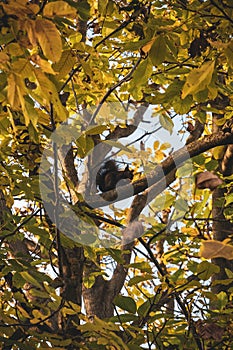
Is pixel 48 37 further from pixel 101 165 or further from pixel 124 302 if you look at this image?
pixel 101 165

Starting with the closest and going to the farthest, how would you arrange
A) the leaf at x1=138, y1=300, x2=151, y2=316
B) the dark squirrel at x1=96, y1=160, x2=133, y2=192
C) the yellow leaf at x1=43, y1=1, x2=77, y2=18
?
the yellow leaf at x1=43, y1=1, x2=77, y2=18
the leaf at x1=138, y1=300, x2=151, y2=316
the dark squirrel at x1=96, y1=160, x2=133, y2=192

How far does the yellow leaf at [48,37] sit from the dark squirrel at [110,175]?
2951 mm

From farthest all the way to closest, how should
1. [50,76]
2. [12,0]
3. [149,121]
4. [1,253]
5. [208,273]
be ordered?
[149,121] → [1,253] → [208,273] → [50,76] → [12,0]

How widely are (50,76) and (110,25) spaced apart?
1302 mm

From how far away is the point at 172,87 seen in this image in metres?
2.85

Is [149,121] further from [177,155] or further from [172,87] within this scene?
[172,87]

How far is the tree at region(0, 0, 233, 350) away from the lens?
1865 millimetres

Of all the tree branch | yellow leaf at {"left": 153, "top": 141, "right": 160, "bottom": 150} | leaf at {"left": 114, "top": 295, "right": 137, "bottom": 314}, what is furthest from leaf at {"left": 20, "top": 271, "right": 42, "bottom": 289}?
yellow leaf at {"left": 153, "top": 141, "right": 160, "bottom": 150}

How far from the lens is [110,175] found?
487 centimetres

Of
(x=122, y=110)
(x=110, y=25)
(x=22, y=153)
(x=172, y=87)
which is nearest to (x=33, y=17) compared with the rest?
(x=172, y=87)

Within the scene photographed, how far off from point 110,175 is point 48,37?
3.34 m

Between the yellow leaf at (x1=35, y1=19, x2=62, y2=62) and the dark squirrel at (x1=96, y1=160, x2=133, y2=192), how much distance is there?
9.68 ft

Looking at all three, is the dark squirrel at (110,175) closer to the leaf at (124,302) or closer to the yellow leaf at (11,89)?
the leaf at (124,302)

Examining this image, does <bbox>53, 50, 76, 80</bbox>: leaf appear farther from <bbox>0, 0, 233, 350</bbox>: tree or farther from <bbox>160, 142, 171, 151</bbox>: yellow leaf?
<bbox>160, 142, 171, 151</bbox>: yellow leaf
